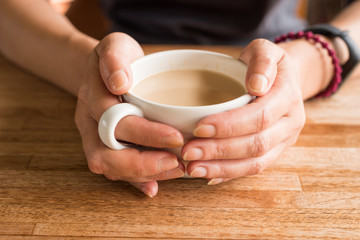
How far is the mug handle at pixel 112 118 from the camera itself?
0.52m

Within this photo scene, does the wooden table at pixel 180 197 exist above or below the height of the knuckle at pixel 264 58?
below

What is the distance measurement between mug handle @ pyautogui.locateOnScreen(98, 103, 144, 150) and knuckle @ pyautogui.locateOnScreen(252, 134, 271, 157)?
0.57 ft

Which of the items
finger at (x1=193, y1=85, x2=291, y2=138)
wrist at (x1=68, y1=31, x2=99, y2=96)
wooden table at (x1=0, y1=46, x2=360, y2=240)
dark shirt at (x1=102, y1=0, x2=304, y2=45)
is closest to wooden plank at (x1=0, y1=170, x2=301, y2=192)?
wooden table at (x1=0, y1=46, x2=360, y2=240)

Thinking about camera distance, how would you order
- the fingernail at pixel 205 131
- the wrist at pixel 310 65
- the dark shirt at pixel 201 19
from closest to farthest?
the fingernail at pixel 205 131 < the wrist at pixel 310 65 < the dark shirt at pixel 201 19

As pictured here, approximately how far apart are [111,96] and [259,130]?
0.77ft

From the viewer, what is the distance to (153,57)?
64cm

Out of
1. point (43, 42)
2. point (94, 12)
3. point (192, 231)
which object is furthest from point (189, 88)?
point (94, 12)

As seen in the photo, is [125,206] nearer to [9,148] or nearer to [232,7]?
[9,148]

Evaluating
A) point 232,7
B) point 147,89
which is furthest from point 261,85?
point 232,7

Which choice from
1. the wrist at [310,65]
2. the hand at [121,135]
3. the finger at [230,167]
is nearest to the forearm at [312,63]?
the wrist at [310,65]

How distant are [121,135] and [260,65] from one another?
233 mm

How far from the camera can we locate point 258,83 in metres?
0.55

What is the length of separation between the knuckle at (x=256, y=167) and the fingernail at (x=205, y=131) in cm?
11

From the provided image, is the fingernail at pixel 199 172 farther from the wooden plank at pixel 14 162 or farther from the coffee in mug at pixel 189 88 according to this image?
the wooden plank at pixel 14 162
